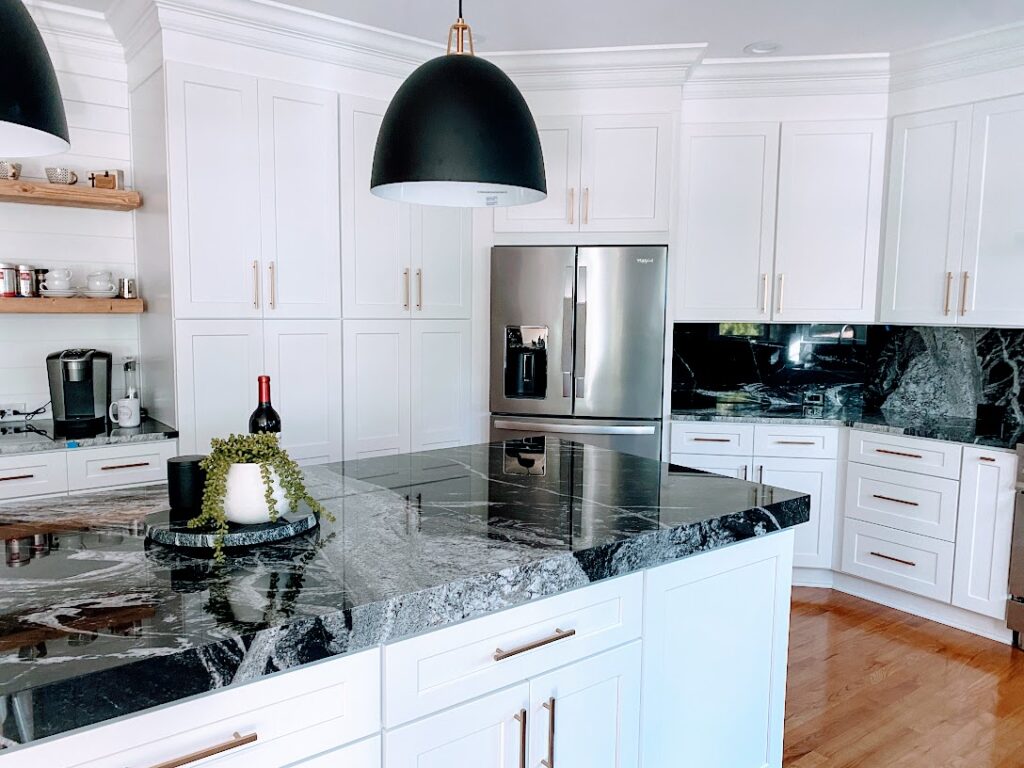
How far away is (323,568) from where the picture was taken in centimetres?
136

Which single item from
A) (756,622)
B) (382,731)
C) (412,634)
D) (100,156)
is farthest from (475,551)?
(100,156)

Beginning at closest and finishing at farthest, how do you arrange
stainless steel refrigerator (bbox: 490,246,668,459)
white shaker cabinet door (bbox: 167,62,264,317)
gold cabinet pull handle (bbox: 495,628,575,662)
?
gold cabinet pull handle (bbox: 495,628,575,662) → white shaker cabinet door (bbox: 167,62,264,317) → stainless steel refrigerator (bbox: 490,246,668,459)

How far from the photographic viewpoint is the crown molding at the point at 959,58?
3246 millimetres

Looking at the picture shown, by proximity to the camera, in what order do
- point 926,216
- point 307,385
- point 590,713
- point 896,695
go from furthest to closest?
point 926,216 → point 307,385 → point 896,695 → point 590,713

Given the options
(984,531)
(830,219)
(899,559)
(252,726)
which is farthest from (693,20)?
(252,726)

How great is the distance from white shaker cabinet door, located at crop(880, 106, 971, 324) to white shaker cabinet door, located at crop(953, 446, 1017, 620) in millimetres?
760

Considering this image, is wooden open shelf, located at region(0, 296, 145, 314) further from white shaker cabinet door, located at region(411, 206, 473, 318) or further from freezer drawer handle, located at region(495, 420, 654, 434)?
freezer drawer handle, located at region(495, 420, 654, 434)

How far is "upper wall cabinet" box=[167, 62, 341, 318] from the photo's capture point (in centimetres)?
304

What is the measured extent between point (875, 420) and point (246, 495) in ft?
10.5

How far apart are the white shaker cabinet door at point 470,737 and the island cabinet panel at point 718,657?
38cm

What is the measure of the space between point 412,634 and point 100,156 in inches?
122

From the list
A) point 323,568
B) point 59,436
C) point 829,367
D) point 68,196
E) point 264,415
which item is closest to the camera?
point 323,568

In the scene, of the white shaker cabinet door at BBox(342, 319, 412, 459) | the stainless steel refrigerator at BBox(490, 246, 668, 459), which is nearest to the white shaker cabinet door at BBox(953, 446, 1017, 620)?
the stainless steel refrigerator at BBox(490, 246, 668, 459)

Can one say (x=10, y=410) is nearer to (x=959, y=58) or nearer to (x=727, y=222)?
(x=727, y=222)
